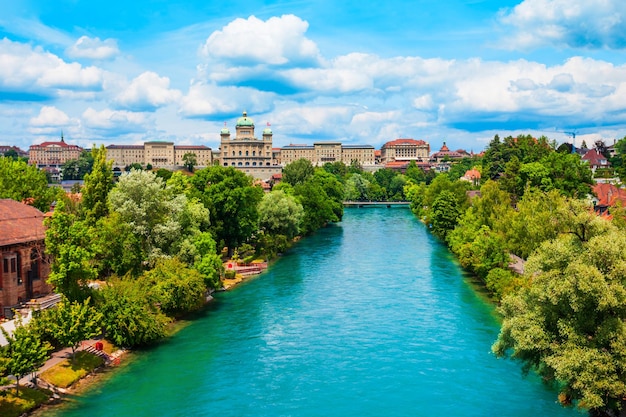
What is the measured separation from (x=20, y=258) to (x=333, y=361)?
20.8 m

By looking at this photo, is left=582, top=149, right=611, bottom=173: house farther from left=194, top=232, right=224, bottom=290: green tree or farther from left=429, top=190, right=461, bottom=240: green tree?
left=194, top=232, right=224, bottom=290: green tree

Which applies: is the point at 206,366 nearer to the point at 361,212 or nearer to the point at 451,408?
the point at 451,408

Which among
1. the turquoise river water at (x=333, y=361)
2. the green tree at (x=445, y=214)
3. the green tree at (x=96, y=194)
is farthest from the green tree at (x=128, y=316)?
the green tree at (x=445, y=214)

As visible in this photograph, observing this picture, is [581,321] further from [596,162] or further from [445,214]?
[596,162]

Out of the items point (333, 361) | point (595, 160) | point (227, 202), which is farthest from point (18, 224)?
point (595, 160)

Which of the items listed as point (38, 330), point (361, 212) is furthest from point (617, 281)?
point (361, 212)

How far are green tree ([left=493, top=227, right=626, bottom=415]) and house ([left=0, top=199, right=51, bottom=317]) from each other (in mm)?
28997

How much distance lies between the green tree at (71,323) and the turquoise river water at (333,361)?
8.98ft

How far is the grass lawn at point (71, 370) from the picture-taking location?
29.4m

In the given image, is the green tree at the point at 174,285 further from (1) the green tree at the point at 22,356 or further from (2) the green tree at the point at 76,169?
(2) the green tree at the point at 76,169

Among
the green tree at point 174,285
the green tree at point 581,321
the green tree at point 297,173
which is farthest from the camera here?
the green tree at point 297,173

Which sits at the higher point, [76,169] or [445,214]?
[76,169]

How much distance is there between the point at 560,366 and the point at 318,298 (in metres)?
28.3

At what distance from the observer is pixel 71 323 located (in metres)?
30.9
